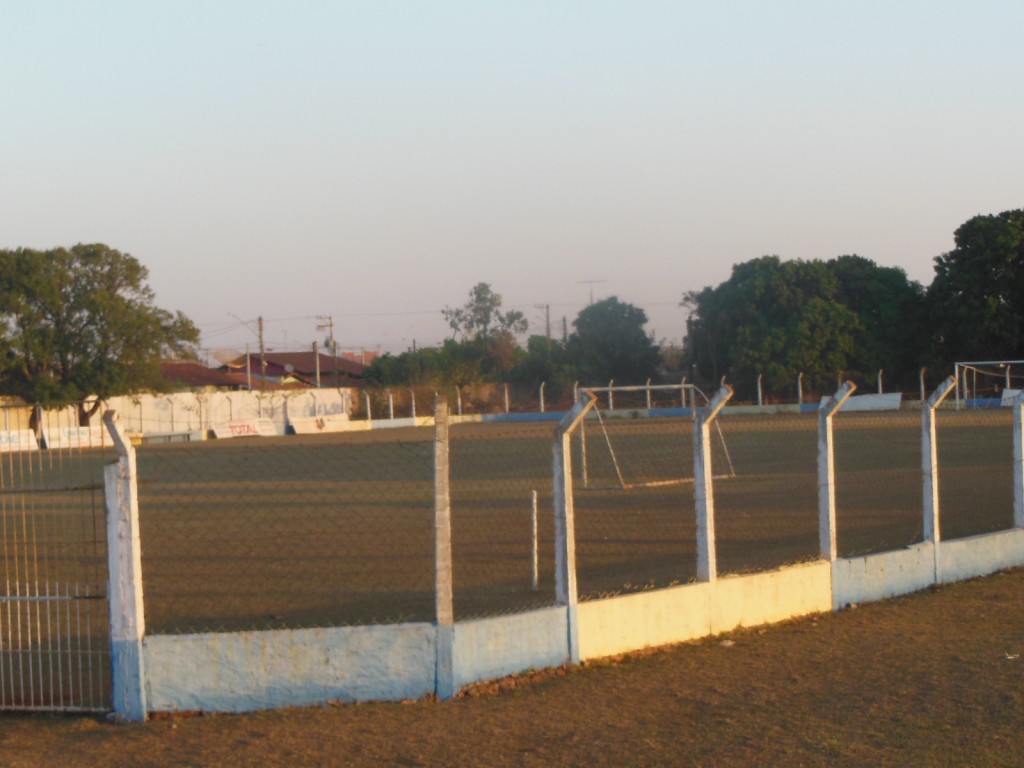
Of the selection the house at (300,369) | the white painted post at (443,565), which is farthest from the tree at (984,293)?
the white painted post at (443,565)

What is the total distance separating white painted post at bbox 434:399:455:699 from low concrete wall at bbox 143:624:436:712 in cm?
6

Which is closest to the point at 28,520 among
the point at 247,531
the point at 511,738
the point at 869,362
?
the point at 247,531

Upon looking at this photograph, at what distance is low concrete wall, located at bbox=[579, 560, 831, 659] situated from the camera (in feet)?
24.4

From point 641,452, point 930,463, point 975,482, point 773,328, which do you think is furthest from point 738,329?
point 930,463

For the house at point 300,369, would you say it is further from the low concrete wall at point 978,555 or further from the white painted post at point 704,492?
the white painted post at point 704,492

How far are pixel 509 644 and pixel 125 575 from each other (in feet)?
7.40

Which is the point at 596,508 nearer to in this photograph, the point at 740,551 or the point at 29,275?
the point at 740,551

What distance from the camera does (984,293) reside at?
175 ft

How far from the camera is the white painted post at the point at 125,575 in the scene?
20.2 feet

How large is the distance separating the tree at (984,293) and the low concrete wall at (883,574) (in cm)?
4538

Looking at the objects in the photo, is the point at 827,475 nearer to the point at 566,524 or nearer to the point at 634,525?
the point at 566,524

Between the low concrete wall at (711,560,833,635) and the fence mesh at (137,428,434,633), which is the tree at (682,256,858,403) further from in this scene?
the low concrete wall at (711,560,833,635)

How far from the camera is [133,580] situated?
6168 millimetres

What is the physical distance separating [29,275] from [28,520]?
34.4 metres
